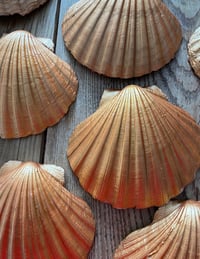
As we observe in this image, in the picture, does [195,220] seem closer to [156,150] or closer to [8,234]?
[156,150]

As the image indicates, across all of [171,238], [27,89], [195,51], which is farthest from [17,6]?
[171,238]

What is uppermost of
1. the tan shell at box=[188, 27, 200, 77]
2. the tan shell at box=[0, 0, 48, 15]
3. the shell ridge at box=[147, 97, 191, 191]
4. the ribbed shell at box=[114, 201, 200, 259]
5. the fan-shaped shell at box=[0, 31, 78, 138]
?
the tan shell at box=[0, 0, 48, 15]

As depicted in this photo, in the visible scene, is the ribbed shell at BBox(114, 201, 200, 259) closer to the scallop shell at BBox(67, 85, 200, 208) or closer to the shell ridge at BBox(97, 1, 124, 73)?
the scallop shell at BBox(67, 85, 200, 208)

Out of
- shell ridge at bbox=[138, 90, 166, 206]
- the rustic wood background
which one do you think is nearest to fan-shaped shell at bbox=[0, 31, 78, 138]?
the rustic wood background

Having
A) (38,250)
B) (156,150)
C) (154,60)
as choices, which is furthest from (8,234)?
(154,60)

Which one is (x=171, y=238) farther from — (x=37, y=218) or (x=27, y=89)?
(x=27, y=89)
